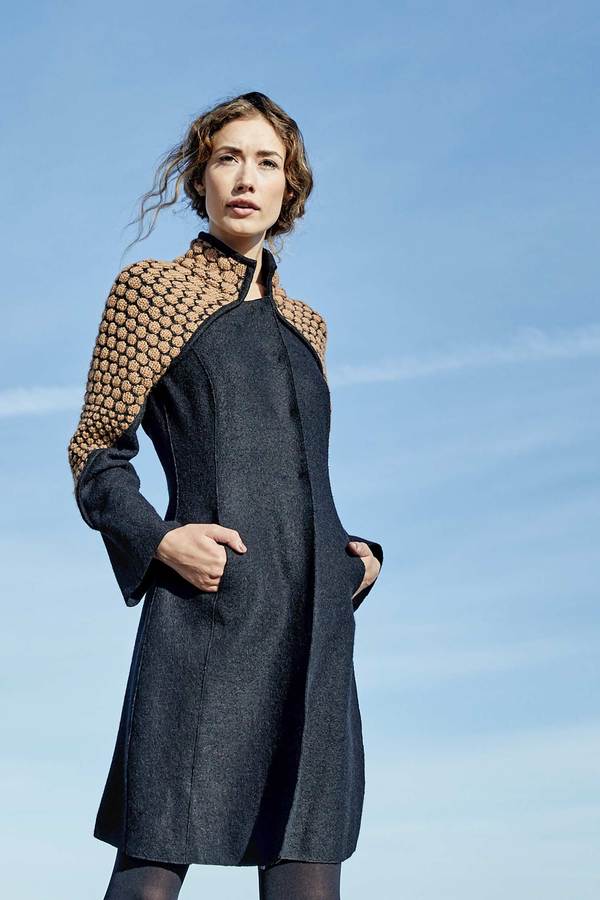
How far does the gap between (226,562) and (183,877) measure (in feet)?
2.29

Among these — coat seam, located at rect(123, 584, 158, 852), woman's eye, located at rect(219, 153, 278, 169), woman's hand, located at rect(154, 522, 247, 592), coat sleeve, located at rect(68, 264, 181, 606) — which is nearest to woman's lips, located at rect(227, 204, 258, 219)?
woman's eye, located at rect(219, 153, 278, 169)

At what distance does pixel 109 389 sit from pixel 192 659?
67 centimetres

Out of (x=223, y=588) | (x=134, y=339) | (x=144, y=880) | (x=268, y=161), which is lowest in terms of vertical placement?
(x=144, y=880)

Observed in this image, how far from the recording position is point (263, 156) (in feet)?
11.5

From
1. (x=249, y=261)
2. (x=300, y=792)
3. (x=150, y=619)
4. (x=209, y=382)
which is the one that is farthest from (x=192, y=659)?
(x=249, y=261)

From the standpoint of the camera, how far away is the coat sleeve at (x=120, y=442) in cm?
320

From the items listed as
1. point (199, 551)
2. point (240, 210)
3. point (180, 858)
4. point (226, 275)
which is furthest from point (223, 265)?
point (180, 858)

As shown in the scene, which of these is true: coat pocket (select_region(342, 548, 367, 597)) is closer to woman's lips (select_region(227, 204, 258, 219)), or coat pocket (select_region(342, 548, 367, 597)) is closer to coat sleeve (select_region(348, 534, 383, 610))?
coat sleeve (select_region(348, 534, 383, 610))

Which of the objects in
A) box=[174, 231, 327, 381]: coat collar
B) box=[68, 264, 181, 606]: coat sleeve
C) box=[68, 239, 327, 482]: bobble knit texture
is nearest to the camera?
box=[68, 264, 181, 606]: coat sleeve

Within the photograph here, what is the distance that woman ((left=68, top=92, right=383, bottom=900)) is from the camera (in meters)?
3.09

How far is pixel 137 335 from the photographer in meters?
3.34

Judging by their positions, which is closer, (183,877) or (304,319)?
(183,877)

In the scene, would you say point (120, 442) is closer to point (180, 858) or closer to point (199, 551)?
point (199, 551)

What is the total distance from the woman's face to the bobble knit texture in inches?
5.1
